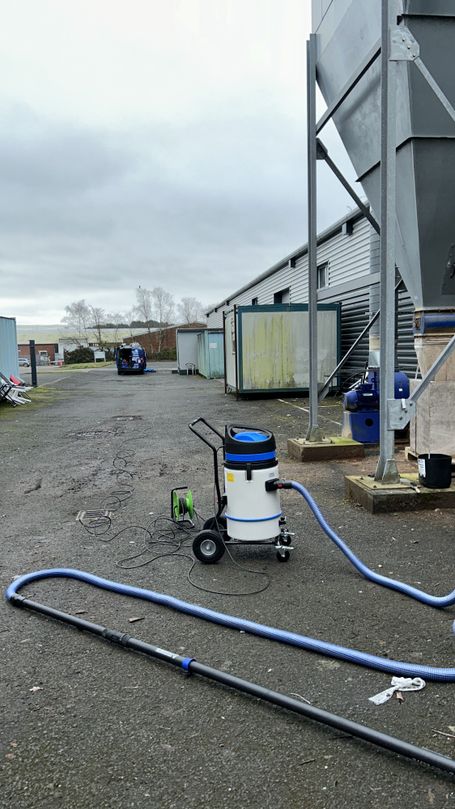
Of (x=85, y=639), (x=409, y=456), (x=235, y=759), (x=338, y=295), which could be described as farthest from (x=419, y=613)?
(x=338, y=295)

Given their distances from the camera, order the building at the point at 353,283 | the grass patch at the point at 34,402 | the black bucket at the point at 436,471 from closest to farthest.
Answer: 1. the black bucket at the point at 436,471
2. the building at the point at 353,283
3. the grass patch at the point at 34,402

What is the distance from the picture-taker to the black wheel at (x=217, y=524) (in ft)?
14.4

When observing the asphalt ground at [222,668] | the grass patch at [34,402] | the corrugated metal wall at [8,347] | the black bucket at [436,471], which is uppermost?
the corrugated metal wall at [8,347]

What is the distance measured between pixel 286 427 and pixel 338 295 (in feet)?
25.7

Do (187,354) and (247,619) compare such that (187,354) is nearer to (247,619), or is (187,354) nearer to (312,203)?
(312,203)

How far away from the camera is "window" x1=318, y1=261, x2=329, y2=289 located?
61.8ft

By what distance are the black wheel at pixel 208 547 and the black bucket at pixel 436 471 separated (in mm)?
2343

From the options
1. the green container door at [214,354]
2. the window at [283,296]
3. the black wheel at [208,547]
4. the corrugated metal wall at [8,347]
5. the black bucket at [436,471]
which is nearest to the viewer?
the black wheel at [208,547]

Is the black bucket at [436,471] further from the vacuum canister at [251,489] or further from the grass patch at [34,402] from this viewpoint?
the grass patch at [34,402]

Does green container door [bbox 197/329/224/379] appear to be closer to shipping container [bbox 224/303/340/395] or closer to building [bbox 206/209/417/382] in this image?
building [bbox 206/209/417/382]

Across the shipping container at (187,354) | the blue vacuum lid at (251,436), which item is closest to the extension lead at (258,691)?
the blue vacuum lid at (251,436)

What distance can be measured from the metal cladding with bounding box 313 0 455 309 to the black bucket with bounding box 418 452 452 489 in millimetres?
1816

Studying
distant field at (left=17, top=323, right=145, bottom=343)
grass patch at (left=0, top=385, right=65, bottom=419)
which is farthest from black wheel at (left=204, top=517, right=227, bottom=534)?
distant field at (left=17, top=323, right=145, bottom=343)

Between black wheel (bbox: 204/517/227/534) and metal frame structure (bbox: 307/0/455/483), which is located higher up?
metal frame structure (bbox: 307/0/455/483)
